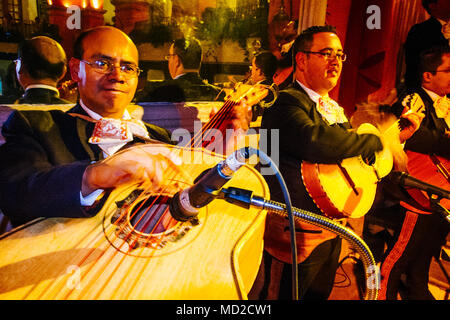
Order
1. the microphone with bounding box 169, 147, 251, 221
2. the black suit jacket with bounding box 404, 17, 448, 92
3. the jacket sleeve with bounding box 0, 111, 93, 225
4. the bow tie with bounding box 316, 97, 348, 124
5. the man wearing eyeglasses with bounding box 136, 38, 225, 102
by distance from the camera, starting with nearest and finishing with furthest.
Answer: the microphone with bounding box 169, 147, 251, 221 → the jacket sleeve with bounding box 0, 111, 93, 225 → the bow tie with bounding box 316, 97, 348, 124 → the man wearing eyeglasses with bounding box 136, 38, 225, 102 → the black suit jacket with bounding box 404, 17, 448, 92

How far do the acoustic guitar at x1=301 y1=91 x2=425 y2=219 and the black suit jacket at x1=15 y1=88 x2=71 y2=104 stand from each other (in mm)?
1530

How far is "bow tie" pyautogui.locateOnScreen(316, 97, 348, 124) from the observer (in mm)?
1813

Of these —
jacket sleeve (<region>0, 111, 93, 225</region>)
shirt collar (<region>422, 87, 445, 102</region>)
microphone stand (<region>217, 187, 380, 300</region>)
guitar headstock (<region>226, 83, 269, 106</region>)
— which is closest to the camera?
microphone stand (<region>217, 187, 380, 300</region>)

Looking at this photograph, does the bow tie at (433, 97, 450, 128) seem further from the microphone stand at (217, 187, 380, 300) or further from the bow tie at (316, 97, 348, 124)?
the microphone stand at (217, 187, 380, 300)

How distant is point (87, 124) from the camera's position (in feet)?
4.38

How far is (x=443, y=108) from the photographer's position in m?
2.60

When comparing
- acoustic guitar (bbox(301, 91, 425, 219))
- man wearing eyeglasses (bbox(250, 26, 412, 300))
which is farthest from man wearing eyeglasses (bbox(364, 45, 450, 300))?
man wearing eyeglasses (bbox(250, 26, 412, 300))

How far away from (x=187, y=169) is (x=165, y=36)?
1496 mm

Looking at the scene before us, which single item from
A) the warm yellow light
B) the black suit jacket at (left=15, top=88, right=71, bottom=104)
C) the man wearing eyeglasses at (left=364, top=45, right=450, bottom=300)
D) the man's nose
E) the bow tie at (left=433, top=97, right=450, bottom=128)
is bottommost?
the man wearing eyeglasses at (left=364, top=45, right=450, bottom=300)

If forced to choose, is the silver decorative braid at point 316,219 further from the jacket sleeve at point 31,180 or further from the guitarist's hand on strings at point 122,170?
the jacket sleeve at point 31,180

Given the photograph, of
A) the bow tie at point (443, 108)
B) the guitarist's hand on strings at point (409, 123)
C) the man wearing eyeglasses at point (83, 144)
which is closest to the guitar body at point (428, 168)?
the guitarist's hand on strings at point (409, 123)

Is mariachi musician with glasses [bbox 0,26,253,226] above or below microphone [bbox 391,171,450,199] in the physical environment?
above

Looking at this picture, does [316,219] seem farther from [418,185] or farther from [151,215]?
[418,185]

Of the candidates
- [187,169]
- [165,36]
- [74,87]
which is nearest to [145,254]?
[187,169]
